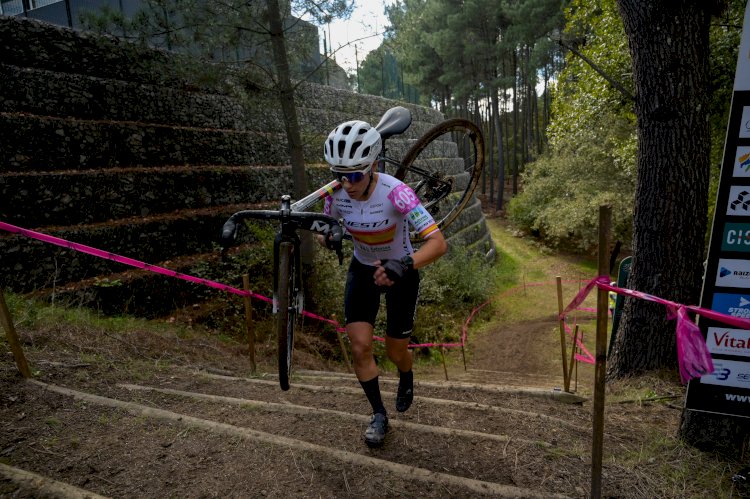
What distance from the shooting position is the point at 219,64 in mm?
8211

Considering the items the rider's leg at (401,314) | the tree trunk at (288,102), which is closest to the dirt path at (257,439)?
the rider's leg at (401,314)

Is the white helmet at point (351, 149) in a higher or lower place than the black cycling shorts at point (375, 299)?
higher

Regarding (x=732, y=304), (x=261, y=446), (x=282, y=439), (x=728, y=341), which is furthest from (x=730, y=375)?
(x=261, y=446)

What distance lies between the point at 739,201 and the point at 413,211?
2.32 meters

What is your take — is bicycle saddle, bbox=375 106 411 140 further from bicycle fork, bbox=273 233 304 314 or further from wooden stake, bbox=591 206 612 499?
wooden stake, bbox=591 206 612 499

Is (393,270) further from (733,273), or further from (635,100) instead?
(635,100)

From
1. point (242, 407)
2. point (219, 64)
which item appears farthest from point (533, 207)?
point (242, 407)

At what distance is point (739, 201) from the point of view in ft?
9.95

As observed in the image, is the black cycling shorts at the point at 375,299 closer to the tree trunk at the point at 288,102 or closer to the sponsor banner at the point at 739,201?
the sponsor banner at the point at 739,201

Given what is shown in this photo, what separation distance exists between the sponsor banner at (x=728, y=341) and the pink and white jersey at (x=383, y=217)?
7.20 feet

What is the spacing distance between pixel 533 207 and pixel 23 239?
24.4 m

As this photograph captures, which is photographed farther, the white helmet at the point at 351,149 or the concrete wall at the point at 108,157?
the concrete wall at the point at 108,157

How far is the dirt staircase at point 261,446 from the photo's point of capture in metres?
2.66

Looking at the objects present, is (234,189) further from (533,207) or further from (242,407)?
(533,207)
